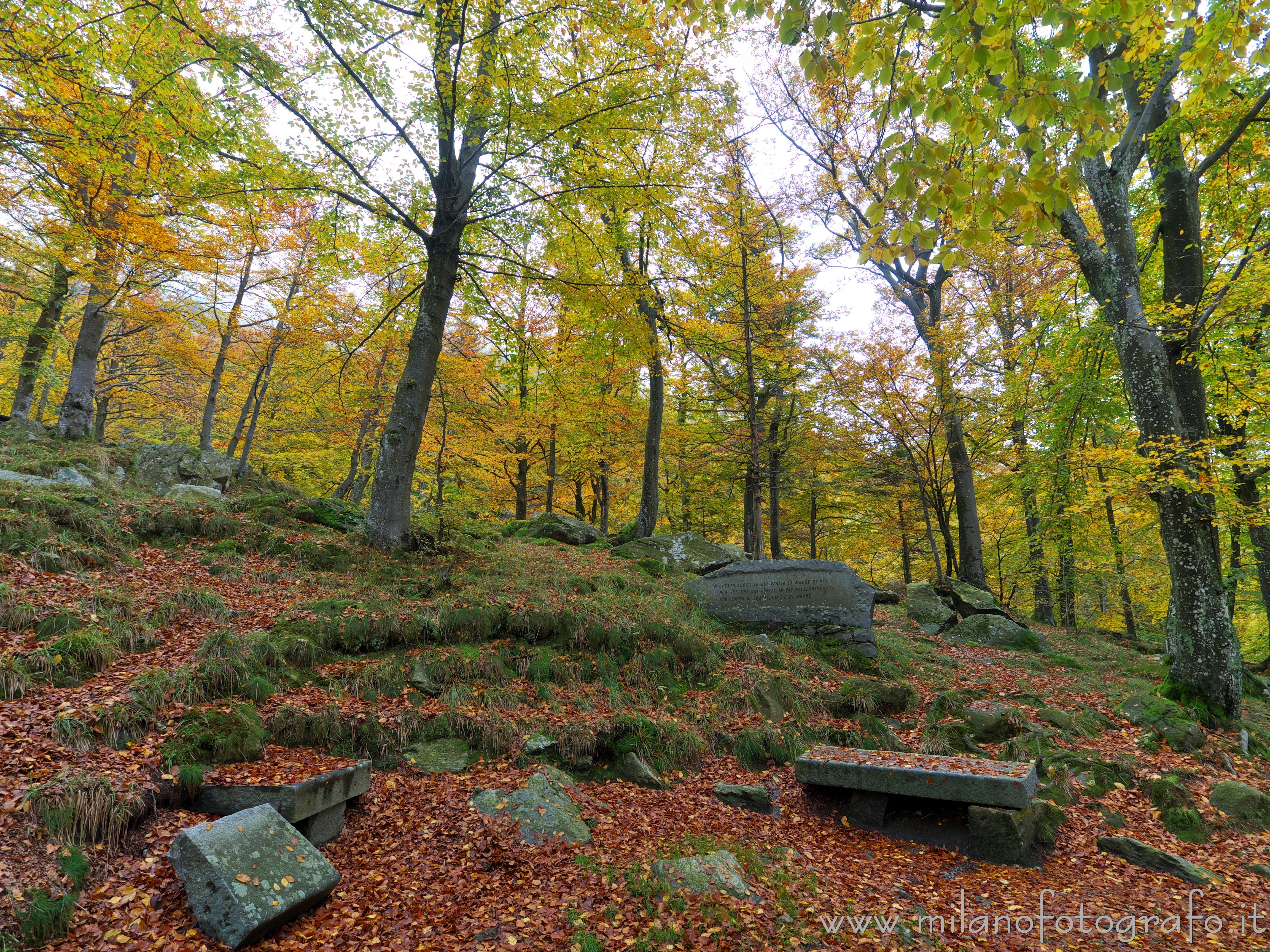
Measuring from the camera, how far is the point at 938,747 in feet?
18.2

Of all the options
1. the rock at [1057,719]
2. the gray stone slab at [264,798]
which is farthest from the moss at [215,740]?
the rock at [1057,719]

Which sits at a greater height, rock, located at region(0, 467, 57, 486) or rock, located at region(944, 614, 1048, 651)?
rock, located at region(0, 467, 57, 486)

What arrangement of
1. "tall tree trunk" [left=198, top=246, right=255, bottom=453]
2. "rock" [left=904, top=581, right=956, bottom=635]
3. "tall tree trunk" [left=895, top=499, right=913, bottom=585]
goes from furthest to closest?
"tall tree trunk" [left=895, top=499, right=913, bottom=585]
"tall tree trunk" [left=198, top=246, right=255, bottom=453]
"rock" [left=904, top=581, right=956, bottom=635]

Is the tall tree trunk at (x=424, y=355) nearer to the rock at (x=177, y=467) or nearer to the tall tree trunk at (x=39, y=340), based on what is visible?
the rock at (x=177, y=467)

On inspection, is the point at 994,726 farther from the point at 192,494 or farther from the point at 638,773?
the point at 192,494

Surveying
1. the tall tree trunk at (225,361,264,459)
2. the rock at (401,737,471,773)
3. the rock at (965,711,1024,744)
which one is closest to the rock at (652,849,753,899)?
the rock at (401,737,471,773)

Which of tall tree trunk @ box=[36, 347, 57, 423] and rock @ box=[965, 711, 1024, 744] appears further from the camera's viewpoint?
tall tree trunk @ box=[36, 347, 57, 423]

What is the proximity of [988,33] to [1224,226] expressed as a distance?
31.5 ft

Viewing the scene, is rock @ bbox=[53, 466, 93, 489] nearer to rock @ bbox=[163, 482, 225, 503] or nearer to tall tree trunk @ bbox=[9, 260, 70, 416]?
rock @ bbox=[163, 482, 225, 503]

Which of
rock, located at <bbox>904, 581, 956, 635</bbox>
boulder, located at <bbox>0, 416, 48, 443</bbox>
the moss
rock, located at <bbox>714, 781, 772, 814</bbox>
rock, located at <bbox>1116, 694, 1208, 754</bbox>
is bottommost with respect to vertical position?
rock, located at <bbox>714, 781, 772, 814</bbox>

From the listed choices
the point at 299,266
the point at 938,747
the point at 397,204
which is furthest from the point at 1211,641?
the point at 299,266

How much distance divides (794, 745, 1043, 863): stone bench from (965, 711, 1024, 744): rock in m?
1.01

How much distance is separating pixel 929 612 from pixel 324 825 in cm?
1109

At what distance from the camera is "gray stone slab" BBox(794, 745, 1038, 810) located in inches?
159
